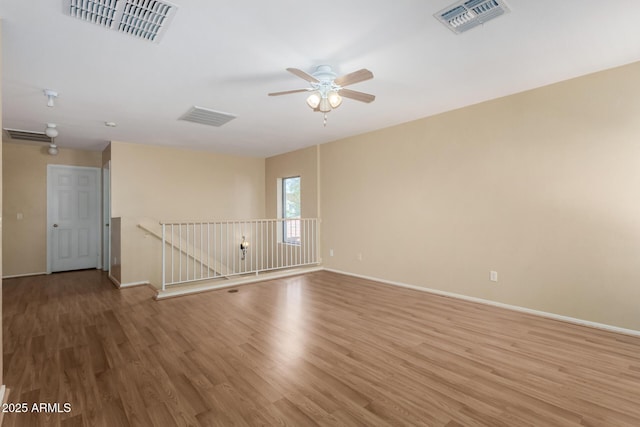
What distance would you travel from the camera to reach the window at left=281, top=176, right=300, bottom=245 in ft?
22.9

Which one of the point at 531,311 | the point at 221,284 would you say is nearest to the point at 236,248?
the point at 221,284

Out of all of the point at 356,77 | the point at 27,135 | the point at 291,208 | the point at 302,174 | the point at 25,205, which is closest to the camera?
the point at 356,77

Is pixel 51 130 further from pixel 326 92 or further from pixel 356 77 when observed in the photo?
pixel 356 77

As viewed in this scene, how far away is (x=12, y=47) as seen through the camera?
7.87ft

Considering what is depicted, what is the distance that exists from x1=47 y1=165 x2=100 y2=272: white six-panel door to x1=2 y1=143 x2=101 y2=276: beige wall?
11cm

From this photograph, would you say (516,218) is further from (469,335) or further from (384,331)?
(384,331)

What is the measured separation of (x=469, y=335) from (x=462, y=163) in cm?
225

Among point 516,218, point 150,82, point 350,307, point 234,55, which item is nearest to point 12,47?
point 150,82

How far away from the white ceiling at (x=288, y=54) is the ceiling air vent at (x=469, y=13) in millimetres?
67

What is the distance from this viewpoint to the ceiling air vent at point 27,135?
481cm

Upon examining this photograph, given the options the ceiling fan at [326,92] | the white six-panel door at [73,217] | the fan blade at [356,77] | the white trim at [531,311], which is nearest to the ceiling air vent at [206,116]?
the ceiling fan at [326,92]

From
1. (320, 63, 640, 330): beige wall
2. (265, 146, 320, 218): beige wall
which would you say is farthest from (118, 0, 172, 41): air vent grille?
(265, 146, 320, 218): beige wall

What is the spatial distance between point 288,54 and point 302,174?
407cm

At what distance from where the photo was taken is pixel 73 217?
6301mm
